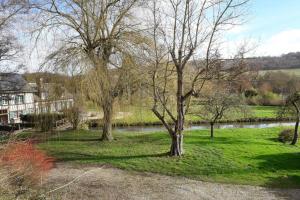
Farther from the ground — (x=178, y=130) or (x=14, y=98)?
(x=14, y=98)

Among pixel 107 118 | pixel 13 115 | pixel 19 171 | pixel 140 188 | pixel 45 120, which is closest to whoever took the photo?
pixel 19 171

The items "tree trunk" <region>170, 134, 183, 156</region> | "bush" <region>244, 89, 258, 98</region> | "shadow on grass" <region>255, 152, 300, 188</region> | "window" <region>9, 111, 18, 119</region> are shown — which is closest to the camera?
"shadow on grass" <region>255, 152, 300, 188</region>

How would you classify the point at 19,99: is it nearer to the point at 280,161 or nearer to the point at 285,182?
the point at 280,161

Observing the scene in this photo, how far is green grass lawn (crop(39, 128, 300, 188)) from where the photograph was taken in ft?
44.8

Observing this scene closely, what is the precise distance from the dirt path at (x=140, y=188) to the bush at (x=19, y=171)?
48.1 inches

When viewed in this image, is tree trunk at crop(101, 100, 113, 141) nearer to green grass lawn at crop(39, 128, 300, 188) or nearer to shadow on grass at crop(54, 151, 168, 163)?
green grass lawn at crop(39, 128, 300, 188)

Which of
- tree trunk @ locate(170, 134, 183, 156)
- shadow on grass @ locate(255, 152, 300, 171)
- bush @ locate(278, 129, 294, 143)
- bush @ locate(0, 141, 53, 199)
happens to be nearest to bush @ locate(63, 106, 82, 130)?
tree trunk @ locate(170, 134, 183, 156)

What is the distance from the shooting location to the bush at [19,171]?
7.30 metres

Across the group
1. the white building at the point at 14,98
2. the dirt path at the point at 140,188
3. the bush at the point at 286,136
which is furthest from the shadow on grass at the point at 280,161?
the white building at the point at 14,98

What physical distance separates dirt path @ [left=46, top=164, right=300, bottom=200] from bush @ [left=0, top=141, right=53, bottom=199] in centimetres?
122

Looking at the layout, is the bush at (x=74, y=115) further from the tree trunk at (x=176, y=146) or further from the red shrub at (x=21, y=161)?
the red shrub at (x=21, y=161)

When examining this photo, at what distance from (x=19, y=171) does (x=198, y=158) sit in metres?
9.05

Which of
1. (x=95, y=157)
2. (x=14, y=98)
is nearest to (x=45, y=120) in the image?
(x=95, y=157)

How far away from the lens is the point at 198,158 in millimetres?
15453
